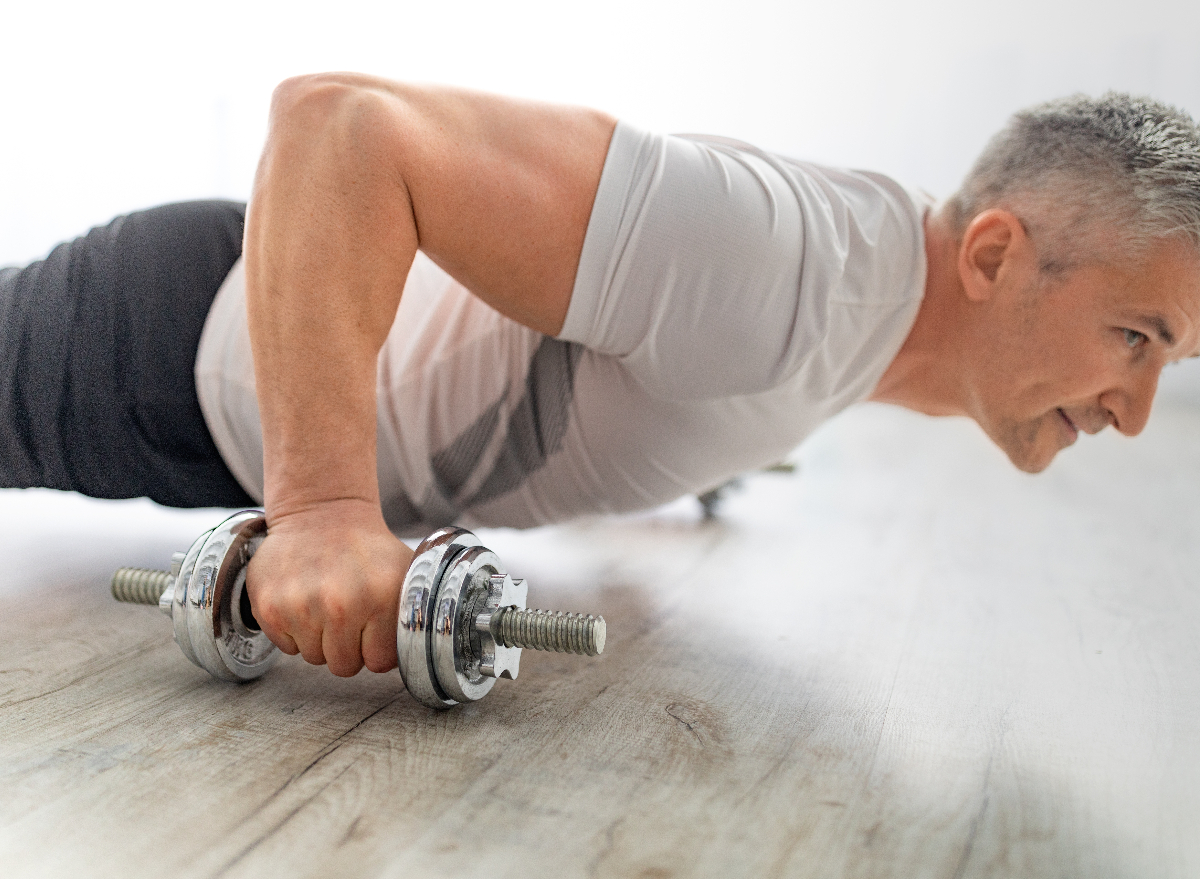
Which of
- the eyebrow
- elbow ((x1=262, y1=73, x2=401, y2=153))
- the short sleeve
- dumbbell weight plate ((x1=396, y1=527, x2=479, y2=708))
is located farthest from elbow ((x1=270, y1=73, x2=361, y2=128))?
the eyebrow

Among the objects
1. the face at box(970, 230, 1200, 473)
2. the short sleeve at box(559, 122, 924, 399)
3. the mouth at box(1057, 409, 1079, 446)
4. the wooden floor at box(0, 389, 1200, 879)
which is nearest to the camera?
the wooden floor at box(0, 389, 1200, 879)

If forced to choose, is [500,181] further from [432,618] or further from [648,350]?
[432,618]

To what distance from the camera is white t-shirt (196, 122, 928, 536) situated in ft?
2.62

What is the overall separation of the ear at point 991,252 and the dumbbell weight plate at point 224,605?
0.69 meters

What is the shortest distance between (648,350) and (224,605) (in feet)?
1.27

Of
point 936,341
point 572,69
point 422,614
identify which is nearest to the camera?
point 422,614

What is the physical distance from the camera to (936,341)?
3.40 ft

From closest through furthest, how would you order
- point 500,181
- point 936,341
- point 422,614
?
point 422,614, point 500,181, point 936,341

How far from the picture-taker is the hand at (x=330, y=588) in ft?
2.26

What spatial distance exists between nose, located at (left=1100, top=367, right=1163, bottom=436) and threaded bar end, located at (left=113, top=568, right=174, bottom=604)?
90 cm

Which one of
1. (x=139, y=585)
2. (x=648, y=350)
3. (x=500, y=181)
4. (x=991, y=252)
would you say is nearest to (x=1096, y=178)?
(x=991, y=252)

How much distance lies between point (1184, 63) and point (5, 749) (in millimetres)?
2605

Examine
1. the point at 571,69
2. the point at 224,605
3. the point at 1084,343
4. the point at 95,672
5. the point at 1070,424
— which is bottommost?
the point at 95,672

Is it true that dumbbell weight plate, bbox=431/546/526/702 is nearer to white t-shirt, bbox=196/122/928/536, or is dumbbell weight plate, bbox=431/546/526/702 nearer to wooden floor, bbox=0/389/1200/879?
wooden floor, bbox=0/389/1200/879
